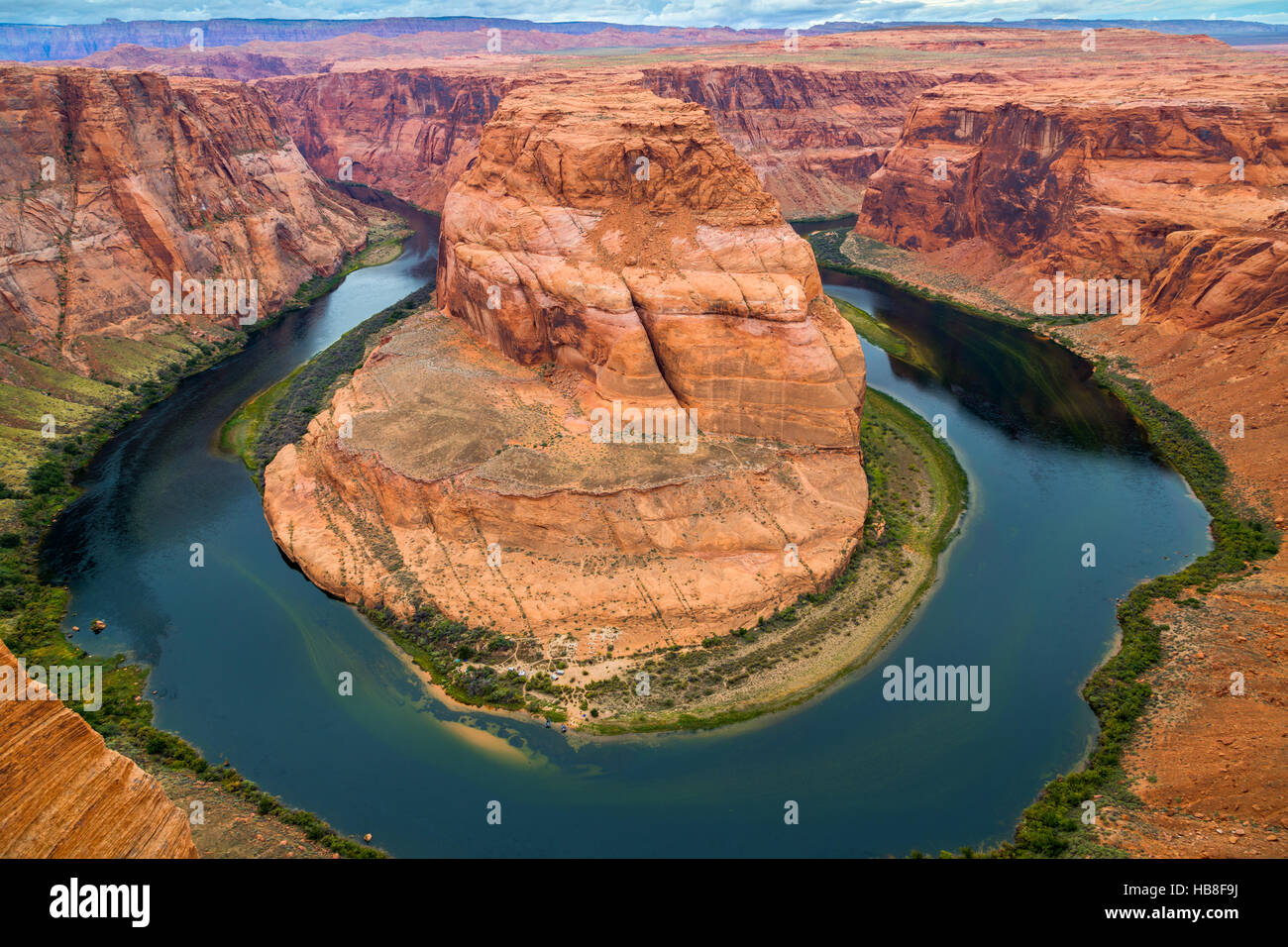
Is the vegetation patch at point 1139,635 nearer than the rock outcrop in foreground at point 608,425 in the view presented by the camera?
Yes

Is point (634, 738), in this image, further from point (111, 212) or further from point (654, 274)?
point (111, 212)

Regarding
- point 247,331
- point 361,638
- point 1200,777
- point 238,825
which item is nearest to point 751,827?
point 1200,777

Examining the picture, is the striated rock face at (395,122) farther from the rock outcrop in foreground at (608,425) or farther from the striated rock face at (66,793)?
the striated rock face at (66,793)

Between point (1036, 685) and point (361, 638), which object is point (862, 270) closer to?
point (1036, 685)

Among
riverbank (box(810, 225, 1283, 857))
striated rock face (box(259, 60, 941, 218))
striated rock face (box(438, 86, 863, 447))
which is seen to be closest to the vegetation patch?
riverbank (box(810, 225, 1283, 857))

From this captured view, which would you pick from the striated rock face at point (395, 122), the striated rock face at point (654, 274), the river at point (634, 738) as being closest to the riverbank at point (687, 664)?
the river at point (634, 738)

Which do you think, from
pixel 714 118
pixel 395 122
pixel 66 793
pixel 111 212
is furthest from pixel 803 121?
pixel 66 793
